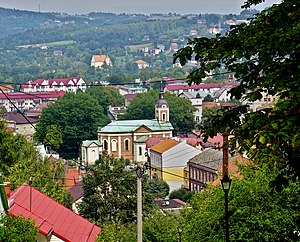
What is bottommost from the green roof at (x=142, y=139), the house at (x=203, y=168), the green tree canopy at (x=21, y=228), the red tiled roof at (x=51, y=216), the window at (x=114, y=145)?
the window at (x=114, y=145)

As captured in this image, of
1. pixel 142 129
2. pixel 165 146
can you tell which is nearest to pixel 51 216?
pixel 165 146

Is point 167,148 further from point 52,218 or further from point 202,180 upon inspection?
point 52,218

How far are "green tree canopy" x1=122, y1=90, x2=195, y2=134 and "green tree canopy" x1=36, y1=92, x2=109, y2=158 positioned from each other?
6.35m

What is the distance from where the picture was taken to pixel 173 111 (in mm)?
99938

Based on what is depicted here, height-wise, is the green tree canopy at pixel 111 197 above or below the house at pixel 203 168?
above

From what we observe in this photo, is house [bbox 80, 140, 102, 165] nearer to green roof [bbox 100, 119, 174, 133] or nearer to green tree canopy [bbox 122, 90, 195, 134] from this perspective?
green roof [bbox 100, 119, 174, 133]

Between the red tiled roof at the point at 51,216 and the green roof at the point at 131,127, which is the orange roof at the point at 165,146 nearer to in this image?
the green roof at the point at 131,127

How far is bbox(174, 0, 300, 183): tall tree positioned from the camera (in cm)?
723

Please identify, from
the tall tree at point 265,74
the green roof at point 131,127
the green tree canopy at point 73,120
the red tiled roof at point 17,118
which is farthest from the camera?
the red tiled roof at point 17,118

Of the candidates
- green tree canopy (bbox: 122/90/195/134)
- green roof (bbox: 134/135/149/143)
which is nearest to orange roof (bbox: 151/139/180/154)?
green roof (bbox: 134/135/149/143)

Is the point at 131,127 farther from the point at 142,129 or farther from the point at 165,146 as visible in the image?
the point at 165,146

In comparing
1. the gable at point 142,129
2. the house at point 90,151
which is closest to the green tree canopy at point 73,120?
the house at point 90,151

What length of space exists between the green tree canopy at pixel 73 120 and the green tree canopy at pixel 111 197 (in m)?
56.0

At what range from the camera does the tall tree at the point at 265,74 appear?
23.7 feet
